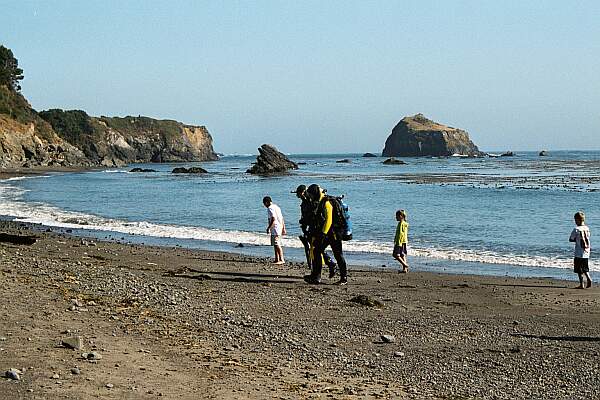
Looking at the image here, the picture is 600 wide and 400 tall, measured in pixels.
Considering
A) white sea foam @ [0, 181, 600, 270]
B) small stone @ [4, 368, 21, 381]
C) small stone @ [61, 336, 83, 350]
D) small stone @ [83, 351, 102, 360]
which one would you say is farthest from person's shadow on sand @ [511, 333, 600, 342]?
white sea foam @ [0, 181, 600, 270]

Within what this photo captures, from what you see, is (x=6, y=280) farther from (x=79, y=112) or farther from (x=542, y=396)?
(x=79, y=112)

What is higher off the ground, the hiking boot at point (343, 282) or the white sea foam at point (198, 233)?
the hiking boot at point (343, 282)

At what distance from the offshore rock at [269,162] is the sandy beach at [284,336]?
83.5 m

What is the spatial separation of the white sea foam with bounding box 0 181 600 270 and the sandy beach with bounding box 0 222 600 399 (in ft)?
13.9

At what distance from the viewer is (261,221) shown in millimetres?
29891

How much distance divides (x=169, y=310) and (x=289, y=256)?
359 inches

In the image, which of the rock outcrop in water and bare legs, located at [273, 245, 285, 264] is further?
the rock outcrop in water

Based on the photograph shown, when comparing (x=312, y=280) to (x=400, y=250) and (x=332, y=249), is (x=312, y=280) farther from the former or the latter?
(x=400, y=250)

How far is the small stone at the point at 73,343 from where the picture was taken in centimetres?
759

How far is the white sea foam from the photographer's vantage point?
1875 cm

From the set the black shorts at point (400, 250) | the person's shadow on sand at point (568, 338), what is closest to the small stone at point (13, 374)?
the person's shadow on sand at point (568, 338)

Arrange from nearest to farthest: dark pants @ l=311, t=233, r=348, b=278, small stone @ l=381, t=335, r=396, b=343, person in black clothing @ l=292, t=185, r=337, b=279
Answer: small stone @ l=381, t=335, r=396, b=343
dark pants @ l=311, t=233, r=348, b=278
person in black clothing @ l=292, t=185, r=337, b=279

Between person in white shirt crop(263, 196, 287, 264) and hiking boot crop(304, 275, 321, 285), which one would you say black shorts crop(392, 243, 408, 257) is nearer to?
person in white shirt crop(263, 196, 287, 264)

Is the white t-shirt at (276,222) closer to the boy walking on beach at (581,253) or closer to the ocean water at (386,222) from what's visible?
the ocean water at (386,222)
